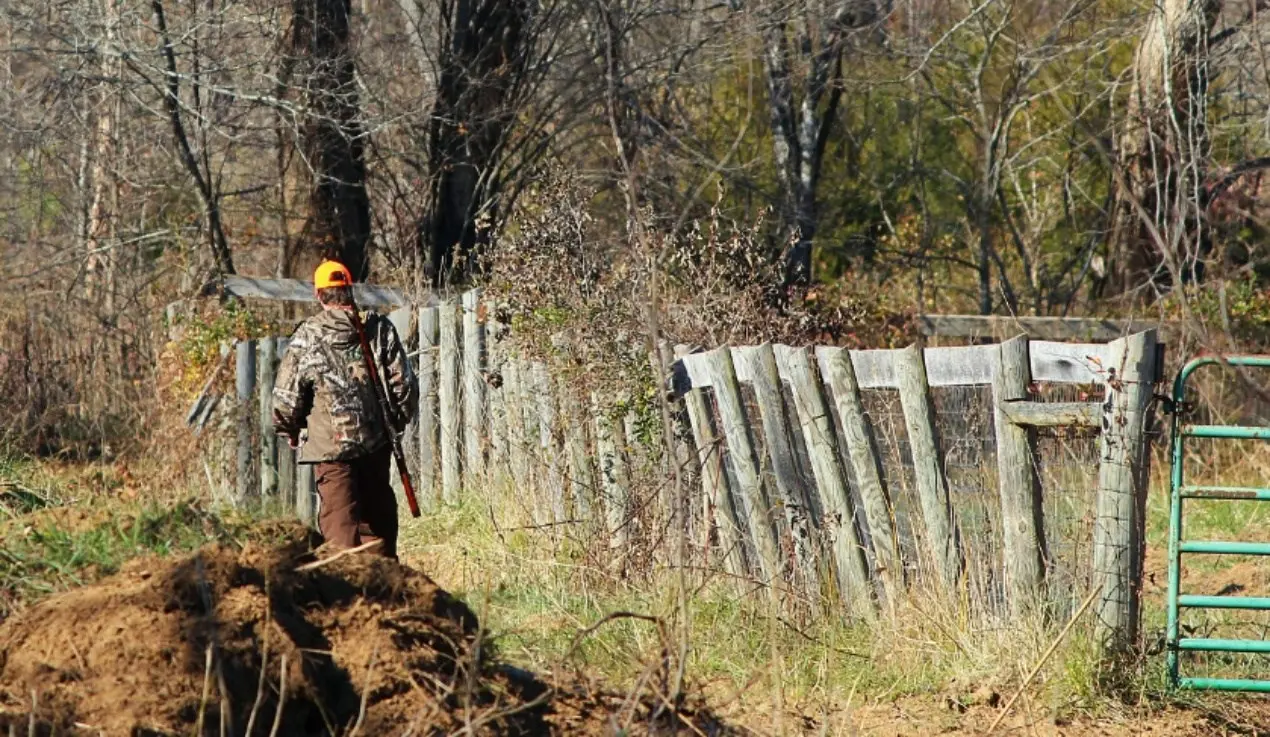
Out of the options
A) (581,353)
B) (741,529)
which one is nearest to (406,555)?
(581,353)

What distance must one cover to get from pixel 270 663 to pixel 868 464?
3013 mm

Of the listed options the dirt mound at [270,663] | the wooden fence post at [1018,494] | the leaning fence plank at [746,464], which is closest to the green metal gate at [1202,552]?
the wooden fence post at [1018,494]

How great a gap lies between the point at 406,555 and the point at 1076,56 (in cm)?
1373

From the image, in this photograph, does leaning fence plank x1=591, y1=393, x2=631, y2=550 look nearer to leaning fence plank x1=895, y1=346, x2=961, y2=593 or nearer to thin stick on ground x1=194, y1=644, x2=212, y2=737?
leaning fence plank x1=895, y1=346, x2=961, y2=593

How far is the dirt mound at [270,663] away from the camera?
3934mm

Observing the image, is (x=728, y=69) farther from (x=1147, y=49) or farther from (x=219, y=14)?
(x=219, y=14)

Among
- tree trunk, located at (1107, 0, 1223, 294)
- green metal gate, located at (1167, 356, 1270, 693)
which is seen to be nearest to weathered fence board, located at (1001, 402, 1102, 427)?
green metal gate, located at (1167, 356, 1270, 693)

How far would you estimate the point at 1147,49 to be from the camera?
1566cm

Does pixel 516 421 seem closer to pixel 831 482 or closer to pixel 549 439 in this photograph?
pixel 549 439

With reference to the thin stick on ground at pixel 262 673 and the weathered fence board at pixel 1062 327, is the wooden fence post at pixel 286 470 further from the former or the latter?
the thin stick on ground at pixel 262 673

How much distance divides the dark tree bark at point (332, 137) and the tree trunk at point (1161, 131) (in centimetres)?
680

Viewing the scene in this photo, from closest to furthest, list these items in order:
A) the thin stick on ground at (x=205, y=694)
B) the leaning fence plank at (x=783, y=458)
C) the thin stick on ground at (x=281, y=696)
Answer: the thin stick on ground at (x=281, y=696) < the thin stick on ground at (x=205, y=694) < the leaning fence plank at (x=783, y=458)

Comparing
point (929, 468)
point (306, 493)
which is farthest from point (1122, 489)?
point (306, 493)

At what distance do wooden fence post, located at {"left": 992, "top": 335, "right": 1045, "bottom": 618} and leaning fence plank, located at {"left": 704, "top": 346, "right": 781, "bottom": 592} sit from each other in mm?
1252
